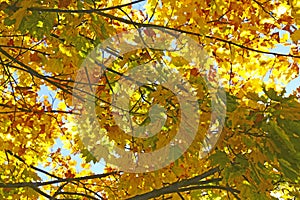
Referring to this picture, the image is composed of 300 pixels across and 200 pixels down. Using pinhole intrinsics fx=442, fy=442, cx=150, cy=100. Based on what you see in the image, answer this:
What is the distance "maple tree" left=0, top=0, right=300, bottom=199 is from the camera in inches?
92.4

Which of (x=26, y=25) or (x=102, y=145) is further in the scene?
(x=102, y=145)

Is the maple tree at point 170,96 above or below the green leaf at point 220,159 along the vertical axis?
above

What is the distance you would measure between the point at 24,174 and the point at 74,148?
1119mm

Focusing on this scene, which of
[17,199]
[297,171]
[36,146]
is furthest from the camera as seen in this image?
[36,146]

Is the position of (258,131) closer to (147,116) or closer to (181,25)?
(147,116)

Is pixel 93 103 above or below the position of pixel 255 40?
below

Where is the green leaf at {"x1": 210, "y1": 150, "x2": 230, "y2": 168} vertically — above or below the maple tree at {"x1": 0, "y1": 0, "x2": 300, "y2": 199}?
below

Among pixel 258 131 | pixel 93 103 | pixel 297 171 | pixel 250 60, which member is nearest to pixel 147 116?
pixel 93 103

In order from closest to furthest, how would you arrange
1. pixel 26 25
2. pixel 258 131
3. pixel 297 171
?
pixel 297 171, pixel 258 131, pixel 26 25

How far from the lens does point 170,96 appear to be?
2801 mm

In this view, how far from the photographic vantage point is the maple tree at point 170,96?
235 centimetres

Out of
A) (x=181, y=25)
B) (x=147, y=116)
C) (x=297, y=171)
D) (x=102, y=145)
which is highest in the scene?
(x=181, y=25)

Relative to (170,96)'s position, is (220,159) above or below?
below

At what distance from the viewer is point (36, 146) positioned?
5.17m
